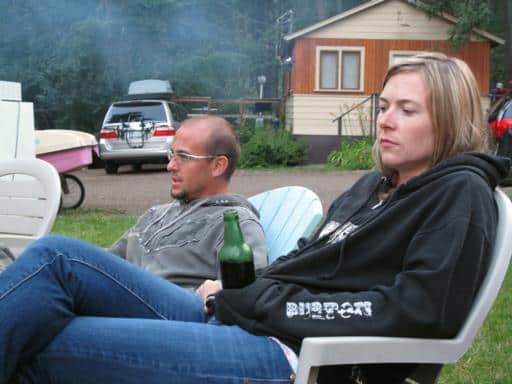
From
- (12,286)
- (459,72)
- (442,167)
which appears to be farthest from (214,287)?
(459,72)

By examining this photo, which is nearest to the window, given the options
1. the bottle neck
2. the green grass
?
the green grass

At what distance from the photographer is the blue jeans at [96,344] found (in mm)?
2043

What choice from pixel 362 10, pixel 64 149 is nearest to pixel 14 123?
pixel 64 149

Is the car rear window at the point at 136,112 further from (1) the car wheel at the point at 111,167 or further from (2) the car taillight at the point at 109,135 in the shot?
(1) the car wheel at the point at 111,167

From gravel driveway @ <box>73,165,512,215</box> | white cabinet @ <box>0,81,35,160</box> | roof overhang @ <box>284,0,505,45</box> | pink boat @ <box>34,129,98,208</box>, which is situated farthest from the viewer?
roof overhang @ <box>284,0,505,45</box>

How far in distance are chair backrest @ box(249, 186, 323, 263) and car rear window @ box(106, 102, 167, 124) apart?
1419 centimetres

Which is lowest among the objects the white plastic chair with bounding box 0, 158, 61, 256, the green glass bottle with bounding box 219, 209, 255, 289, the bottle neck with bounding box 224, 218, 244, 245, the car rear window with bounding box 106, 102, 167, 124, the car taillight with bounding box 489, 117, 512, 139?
the car rear window with bounding box 106, 102, 167, 124

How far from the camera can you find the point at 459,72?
89.4 inches

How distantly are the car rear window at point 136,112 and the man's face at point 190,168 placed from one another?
47.4 feet

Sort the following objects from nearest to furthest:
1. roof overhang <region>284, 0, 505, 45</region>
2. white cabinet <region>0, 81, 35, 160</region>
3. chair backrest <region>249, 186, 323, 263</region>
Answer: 1. chair backrest <region>249, 186, 323, 263</region>
2. white cabinet <region>0, 81, 35, 160</region>
3. roof overhang <region>284, 0, 505, 45</region>

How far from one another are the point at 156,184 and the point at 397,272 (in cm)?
1341

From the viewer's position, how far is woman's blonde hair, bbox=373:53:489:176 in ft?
7.36

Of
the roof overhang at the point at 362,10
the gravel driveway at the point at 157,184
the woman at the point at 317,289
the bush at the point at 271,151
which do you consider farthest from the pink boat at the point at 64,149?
the roof overhang at the point at 362,10

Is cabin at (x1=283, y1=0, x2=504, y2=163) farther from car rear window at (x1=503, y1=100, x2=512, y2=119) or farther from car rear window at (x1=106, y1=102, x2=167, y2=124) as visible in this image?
car rear window at (x1=503, y1=100, x2=512, y2=119)
